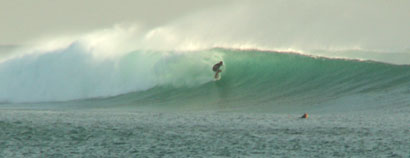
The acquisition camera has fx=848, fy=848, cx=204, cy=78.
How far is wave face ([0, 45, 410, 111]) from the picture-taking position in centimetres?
2675

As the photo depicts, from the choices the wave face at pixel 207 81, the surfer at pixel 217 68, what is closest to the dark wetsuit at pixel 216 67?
the surfer at pixel 217 68

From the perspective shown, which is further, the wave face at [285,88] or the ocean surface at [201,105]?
the wave face at [285,88]

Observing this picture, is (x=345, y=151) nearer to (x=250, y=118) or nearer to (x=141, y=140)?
(x=141, y=140)

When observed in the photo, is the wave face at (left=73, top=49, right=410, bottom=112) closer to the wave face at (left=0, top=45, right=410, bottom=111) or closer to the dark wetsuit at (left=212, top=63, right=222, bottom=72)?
the wave face at (left=0, top=45, right=410, bottom=111)

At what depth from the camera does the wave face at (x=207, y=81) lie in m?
26.8

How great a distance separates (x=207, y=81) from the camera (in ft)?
103

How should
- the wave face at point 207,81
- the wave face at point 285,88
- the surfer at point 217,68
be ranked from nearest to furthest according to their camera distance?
1. the wave face at point 285,88
2. the wave face at point 207,81
3. the surfer at point 217,68

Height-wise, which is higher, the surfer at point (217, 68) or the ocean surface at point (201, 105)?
the surfer at point (217, 68)

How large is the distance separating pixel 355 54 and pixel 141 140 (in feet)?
73.4

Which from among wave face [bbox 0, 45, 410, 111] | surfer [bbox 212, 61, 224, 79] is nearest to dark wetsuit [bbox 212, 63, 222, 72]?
surfer [bbox 212, 61, 224, 79]

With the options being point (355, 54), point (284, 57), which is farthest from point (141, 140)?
point (355, 54)

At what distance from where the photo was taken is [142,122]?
2203 cm

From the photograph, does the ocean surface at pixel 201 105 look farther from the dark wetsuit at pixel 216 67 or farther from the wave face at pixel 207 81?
the dark wetsuit at pixel 216 67

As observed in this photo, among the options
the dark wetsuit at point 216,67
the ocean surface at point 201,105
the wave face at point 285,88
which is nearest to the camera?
the ocean surface at point 201,105
